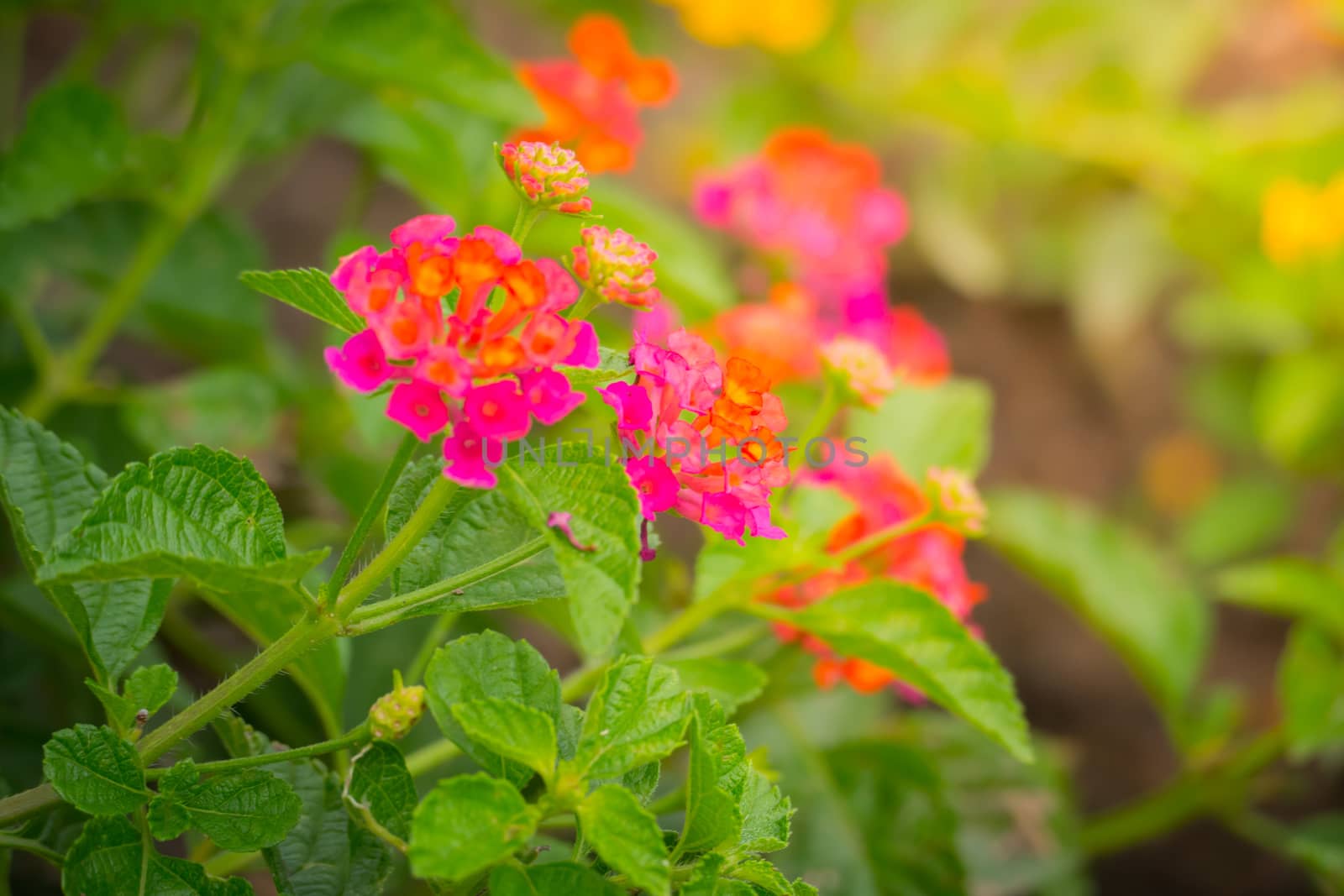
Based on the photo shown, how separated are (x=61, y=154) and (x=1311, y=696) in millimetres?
1326

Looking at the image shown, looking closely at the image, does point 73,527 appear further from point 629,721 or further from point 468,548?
point 629,721

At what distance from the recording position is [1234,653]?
1.91 m

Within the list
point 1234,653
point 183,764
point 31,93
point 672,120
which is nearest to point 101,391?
point 183,764

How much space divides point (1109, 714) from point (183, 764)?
1.68 meters

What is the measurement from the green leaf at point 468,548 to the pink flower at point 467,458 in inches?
2.6

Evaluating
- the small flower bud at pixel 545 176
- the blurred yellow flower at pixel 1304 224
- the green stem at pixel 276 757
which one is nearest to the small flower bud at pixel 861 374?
the small flower bud at pixel 545 176

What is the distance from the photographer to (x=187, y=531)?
0.52 m

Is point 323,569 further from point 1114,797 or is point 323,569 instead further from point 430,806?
point 1114,797

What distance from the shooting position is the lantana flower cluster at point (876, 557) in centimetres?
86

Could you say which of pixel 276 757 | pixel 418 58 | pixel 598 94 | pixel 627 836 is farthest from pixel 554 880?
pixel 598 94

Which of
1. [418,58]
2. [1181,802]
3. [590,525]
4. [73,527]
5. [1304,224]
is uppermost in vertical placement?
[1304,224]

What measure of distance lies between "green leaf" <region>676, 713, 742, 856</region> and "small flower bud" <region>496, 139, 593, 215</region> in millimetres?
254

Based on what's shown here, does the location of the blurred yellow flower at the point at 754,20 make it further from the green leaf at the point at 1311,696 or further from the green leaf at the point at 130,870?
the green leaf at the point at 130,870

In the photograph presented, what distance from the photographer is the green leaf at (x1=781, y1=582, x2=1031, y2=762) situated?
0.69 m
